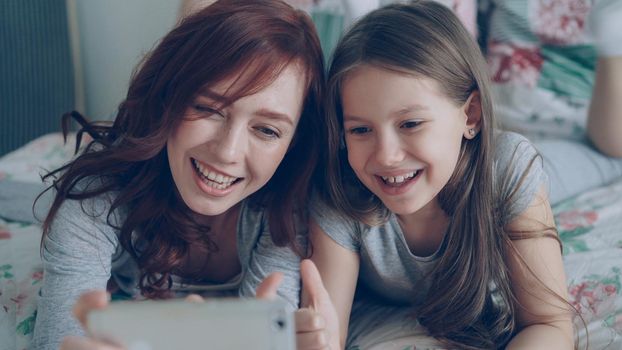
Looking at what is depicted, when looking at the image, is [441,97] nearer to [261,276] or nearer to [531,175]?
[531,175]

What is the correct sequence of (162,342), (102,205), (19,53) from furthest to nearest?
(19,53)
(102,205)
(162,342)

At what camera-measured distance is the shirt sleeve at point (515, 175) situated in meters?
1.01

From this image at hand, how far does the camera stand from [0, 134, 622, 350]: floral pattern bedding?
100 cm

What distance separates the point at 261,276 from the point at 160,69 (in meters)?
0.33

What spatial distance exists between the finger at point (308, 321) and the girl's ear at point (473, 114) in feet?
1.24

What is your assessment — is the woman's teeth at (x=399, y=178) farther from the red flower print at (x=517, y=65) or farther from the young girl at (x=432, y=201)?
the red flower print at (x=517, y=65)

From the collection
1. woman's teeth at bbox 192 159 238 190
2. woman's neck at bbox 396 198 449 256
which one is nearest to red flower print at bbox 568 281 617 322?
woman's neck at bbox 396 198 449 256

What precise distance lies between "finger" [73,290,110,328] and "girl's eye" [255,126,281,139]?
364 millimetres

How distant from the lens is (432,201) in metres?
1.05

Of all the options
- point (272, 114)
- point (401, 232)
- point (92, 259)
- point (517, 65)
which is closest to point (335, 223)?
point (401, 232)

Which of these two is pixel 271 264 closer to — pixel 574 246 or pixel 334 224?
pixel 334 224

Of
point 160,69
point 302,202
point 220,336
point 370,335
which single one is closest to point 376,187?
point 302,202

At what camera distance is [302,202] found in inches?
41.2

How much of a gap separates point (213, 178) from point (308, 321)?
27 centimetres
